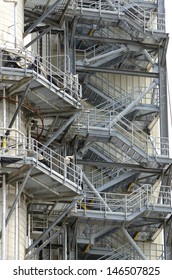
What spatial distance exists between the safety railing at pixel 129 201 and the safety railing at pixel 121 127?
1.91 m

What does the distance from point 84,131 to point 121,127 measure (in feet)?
6.76

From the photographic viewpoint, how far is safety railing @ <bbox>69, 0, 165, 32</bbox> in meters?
81.6

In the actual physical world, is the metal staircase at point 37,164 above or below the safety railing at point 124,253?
above

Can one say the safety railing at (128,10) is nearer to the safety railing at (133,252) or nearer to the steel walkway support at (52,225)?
the safety railing at (133,252)

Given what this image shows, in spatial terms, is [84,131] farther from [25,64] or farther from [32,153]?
[32,153]

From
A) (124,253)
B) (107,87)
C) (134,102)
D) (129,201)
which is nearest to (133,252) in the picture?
(124,253)

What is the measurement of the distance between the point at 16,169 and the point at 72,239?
1187 centimetres

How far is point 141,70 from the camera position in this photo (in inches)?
3403

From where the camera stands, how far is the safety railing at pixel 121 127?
7986cm

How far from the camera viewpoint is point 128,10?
82.9 m

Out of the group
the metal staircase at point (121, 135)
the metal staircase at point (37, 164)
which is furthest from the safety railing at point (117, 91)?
the metal staircase at point (37, 164)

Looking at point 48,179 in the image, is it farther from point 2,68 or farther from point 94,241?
point 94,241

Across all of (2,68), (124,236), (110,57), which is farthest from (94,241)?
(2,68)

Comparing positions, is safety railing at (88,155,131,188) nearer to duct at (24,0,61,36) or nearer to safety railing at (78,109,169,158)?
safety railing at (78,109,169,158)
